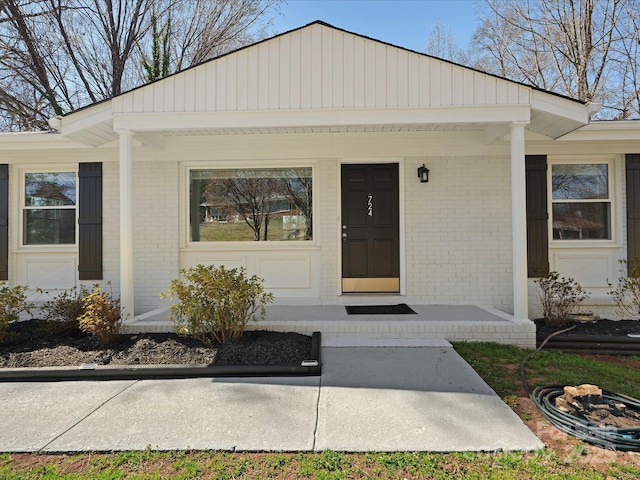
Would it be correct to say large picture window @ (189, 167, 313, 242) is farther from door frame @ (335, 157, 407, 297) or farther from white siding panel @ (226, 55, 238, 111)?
white siding panel @ (226, 55, 238, 111)

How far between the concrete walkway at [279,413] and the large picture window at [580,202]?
359cm

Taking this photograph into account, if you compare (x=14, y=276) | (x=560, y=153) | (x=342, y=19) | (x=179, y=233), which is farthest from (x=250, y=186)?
(x=342, y=19)

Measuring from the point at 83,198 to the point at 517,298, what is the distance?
6.45 meters

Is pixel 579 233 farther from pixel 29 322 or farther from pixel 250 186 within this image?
pixel 29 322

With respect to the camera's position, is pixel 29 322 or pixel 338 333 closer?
pixel 338 333

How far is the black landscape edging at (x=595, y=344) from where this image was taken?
452 centimetres

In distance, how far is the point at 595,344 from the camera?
4.57 m

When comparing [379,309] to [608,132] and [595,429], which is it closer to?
[595,429]

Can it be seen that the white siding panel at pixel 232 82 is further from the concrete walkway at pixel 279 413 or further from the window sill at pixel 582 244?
the window sill at pixel 582 244

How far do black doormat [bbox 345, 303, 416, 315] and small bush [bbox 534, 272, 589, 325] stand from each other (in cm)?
189

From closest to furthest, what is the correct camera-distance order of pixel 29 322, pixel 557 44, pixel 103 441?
1. pixel 103 441
2. pixel 29 322
3. pixel 557 44

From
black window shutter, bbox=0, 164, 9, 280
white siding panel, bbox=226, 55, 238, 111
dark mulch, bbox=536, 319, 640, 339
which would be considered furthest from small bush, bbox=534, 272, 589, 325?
black window shutter, bbox=0, 164, 9, 280

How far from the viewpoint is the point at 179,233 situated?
6.02 metres

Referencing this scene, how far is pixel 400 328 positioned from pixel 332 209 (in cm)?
218
